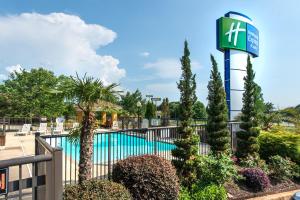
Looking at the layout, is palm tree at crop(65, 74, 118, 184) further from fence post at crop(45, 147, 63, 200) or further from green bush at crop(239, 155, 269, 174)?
green bush at crop(239, 155, 269, 174)

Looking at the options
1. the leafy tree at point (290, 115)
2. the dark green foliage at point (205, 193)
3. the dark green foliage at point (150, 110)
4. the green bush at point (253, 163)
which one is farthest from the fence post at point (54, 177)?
the dark green foliage at point (150, 110)

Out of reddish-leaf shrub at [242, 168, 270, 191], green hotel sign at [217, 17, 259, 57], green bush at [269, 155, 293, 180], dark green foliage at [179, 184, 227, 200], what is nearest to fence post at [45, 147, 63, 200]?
dark green foliage at [179, 184, 227, 200]

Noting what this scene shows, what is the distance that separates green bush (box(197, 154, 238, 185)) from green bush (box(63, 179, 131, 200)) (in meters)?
2.81

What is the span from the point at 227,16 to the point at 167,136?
13.2m

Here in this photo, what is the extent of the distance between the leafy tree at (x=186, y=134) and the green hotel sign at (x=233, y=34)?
1151cm

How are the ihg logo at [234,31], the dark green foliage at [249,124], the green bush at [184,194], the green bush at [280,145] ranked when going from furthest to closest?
the ihg logo at [234,31], the dark green foliage at [249,124], the green bush at [280,145], the green bush at [184,194]

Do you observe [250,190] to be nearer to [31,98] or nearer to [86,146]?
[86,146]

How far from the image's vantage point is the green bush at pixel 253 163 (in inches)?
338

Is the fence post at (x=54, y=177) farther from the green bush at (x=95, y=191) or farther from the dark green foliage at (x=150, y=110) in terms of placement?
the dark green foliage at (x=150, y=110)

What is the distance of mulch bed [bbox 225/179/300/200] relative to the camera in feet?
22.7

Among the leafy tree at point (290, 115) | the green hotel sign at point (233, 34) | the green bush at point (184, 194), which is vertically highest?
the green hotel sign at point (233, 34)

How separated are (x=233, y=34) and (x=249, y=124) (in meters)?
10.5

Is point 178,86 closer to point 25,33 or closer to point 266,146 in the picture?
point 266,146

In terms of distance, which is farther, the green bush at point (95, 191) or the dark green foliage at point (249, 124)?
the dark green foliage at point (249, 124)
